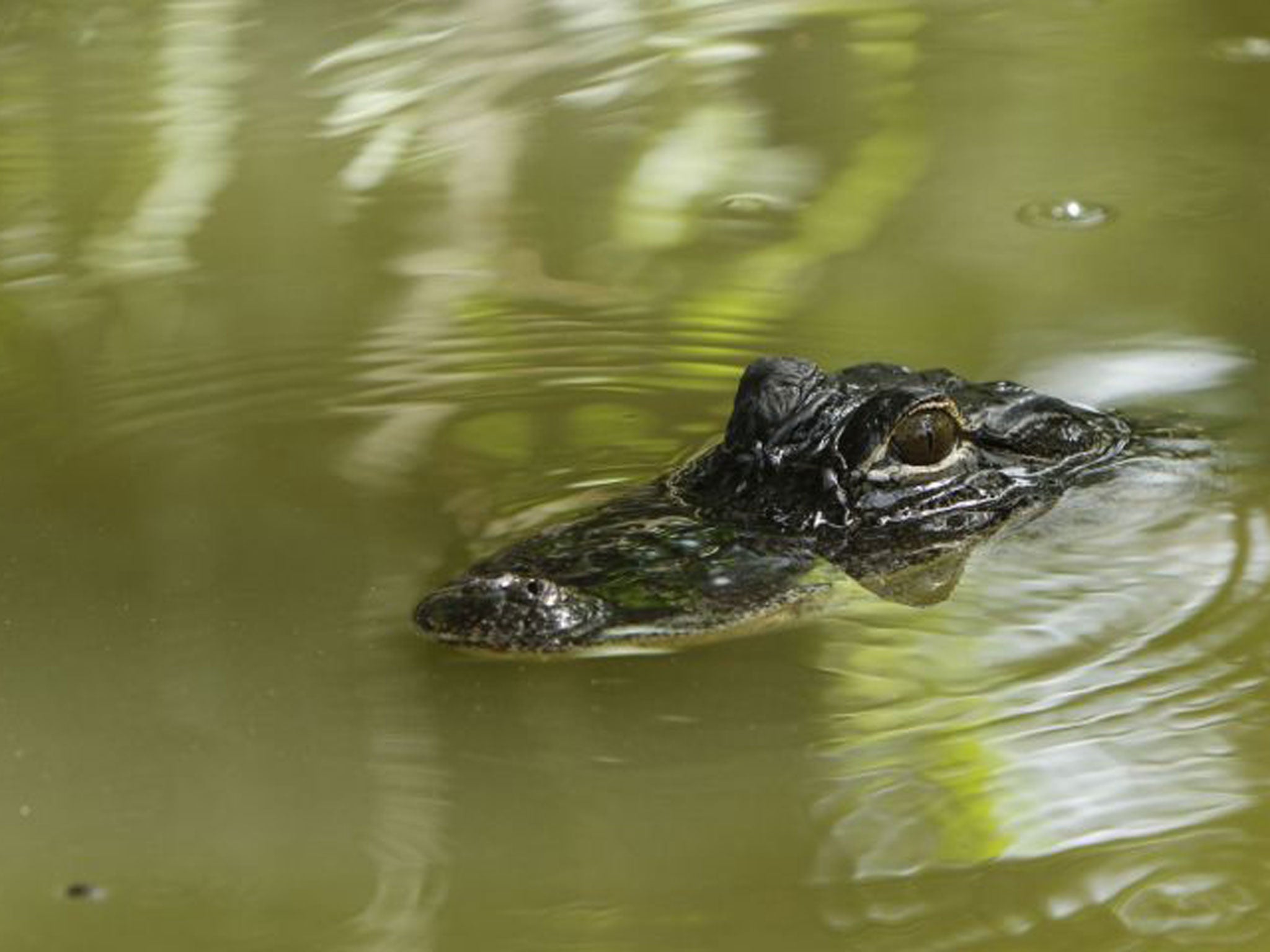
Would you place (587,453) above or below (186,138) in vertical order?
below

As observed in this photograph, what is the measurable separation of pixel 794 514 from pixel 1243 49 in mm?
3471

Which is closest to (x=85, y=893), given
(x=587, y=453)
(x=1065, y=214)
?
(x=587, y=453)

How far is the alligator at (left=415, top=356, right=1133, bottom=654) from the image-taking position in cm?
374

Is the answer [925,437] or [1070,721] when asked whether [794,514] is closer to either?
[925,437]

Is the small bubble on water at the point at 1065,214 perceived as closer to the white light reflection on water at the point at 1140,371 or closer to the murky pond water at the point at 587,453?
the murky pond water at the point at 587,453

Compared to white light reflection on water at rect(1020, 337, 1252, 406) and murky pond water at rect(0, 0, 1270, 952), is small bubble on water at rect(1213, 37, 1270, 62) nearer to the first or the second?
murky pond water at rect(0, 0, 1270, 952)

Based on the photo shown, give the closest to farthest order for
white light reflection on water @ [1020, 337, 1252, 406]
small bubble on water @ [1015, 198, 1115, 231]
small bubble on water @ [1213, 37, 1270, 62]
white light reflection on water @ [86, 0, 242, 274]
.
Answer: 1. white light reflection on water @ [1020, 337, 1252, 406]
2. small bubble on water @ [1015, 198, 1115, 231]
3. white light reflection on water @ [86, 0, 242, 274]
4. small bubble on water @ [1213, 37, 1270, 62]

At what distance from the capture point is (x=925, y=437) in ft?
13.9

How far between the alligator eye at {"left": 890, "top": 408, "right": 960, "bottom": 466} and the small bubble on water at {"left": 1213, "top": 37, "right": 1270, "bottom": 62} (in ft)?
10.0

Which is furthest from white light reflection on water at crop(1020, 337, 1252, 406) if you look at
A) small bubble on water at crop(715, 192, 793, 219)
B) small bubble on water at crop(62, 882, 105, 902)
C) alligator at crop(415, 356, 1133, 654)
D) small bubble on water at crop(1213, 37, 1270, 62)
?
small bubble on water at crop(62, 882, 105, 902)

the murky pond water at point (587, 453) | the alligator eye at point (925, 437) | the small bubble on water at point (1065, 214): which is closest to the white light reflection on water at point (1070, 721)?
the murky pond water at point (587, 453)

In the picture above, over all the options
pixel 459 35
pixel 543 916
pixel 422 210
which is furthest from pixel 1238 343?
pixel 459 35

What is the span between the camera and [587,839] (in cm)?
328

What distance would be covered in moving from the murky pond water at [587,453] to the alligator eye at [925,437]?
0.25 metres
